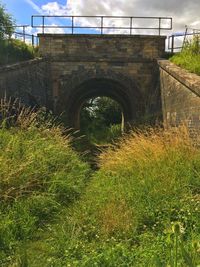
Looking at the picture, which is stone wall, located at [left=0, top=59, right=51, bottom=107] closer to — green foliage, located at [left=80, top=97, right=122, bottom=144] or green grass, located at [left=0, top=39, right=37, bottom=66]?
green grass, located at [left=0, top=39, right=37, bottom=66]

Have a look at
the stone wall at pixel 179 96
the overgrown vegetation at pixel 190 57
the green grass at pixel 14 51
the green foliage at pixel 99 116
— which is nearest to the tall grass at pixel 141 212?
the stone wall at pixel 179 96

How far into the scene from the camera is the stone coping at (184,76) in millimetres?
13289

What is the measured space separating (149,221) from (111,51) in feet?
52.5

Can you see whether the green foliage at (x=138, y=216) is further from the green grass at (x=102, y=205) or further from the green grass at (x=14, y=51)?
the green grass at (x=14, y=51)

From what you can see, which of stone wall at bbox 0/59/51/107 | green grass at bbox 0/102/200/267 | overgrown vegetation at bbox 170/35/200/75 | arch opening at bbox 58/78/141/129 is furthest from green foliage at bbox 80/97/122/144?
green grass at bbox 0/102/200/267

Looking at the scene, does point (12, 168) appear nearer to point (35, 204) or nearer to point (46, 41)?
point (35, 204)

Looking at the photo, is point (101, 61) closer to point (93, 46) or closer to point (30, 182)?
point (93, 46)

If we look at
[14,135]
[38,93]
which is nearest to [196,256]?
[14,135]

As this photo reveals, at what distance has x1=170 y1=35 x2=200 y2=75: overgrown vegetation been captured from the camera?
1617cm

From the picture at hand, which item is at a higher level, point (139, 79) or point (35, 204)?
point (139, 79)

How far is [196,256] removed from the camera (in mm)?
3965

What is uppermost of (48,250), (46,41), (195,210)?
(46,41)

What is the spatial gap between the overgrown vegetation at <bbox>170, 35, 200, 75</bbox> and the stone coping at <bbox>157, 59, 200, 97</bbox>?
242mm

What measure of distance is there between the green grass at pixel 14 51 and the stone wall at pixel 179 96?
20.5 feet
